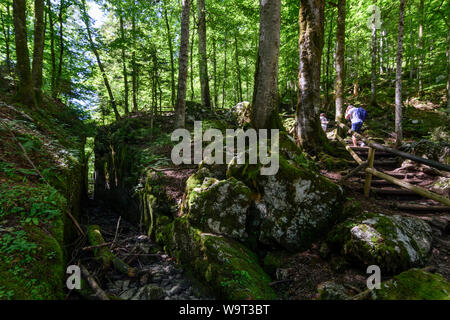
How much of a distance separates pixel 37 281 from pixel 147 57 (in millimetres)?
7666

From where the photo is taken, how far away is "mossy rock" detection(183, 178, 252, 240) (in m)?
4.29

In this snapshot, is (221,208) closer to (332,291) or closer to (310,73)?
(332,291)

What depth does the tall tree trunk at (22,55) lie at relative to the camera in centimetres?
641

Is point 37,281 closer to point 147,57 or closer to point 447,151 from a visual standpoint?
point 147,57

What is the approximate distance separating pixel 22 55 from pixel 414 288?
10943 millimetres

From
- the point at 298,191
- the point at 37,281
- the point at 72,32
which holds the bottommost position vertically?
the point at 37,281

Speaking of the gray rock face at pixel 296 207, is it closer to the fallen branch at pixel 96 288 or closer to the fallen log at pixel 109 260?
the fallen log at pixel 109 260

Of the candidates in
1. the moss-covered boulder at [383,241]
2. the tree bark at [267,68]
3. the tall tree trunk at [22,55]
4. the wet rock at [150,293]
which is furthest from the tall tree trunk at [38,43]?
the moss-covered boulder at [383,241]

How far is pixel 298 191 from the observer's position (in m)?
4.42

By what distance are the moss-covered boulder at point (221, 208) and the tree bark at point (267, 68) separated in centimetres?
273

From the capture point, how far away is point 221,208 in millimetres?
4348

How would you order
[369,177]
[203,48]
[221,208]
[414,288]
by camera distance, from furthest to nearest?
Result: [203,48]
[369,177]
[221,208]
[414,288]

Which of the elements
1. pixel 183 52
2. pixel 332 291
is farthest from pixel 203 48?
pixel 332 291

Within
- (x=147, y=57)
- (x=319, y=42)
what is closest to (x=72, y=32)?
(x=147, y=57)
